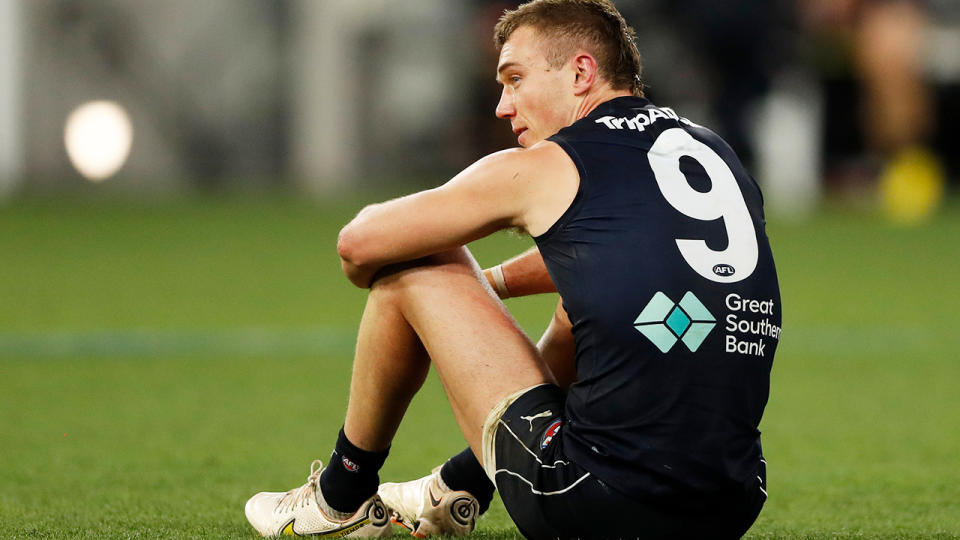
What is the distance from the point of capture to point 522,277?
3.53 m

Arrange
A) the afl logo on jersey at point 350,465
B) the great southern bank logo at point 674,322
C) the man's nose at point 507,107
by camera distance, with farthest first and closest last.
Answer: the afl logo on jersey at point 350,465
the man's nose at point 507,107
the great southern bank logo at point 674,322

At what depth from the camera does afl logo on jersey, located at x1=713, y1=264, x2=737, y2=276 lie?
295cm

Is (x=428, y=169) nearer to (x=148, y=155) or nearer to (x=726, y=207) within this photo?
(x=148, y=155)

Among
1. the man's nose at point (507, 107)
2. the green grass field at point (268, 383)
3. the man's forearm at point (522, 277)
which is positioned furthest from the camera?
the green grass field at point (268, 383)

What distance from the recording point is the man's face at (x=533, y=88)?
3205 millimetres

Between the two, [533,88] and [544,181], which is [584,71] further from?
[544,181]

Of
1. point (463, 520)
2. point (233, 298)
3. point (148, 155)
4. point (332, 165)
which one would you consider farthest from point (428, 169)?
point (463, 520)

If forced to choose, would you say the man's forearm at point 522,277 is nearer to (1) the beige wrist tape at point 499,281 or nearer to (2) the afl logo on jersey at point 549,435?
(1) the beige wrist tape at point 499,281

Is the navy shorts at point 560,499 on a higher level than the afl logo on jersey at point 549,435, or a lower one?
lower

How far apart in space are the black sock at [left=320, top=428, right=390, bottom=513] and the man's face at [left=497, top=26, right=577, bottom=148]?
781mm

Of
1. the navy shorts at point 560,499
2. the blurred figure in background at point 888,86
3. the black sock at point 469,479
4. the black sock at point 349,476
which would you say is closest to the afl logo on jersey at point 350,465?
the black sock at point 349,476

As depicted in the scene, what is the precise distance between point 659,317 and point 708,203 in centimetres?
26

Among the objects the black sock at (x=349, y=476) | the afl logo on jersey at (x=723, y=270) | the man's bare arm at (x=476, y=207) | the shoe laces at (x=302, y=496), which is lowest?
the shoe laces at (x=302, y=496)

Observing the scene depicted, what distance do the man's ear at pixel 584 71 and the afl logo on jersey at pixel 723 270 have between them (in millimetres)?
510
